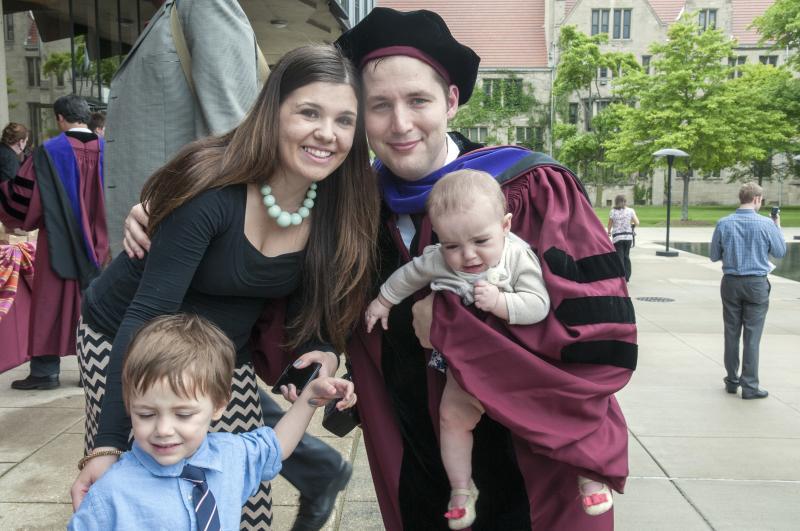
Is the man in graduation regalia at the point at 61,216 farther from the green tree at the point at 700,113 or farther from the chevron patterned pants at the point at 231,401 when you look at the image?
the green tree at the point at 700,113

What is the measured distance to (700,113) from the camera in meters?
36.4

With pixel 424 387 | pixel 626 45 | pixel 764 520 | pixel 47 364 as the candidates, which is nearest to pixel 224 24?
pixel 424 387

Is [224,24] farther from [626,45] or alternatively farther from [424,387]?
[626,45]

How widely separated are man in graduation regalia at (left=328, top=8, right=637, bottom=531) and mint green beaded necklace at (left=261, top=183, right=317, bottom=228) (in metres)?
0.26

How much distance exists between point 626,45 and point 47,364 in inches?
2152

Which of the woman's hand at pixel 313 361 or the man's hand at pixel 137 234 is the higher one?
the man's hand at pixel 137 234

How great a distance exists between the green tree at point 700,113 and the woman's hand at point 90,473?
1416 inches

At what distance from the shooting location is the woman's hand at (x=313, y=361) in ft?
7.68

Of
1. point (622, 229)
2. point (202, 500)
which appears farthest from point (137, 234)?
point (622, 229)

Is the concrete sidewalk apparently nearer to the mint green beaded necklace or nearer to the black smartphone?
the black smartphone

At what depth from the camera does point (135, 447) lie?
191cm

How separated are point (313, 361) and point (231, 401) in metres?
0.41

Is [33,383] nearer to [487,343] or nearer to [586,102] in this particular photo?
[487,343]

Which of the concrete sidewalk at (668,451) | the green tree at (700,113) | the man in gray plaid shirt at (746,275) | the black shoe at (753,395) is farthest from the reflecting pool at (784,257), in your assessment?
the green tree at (700,113)
